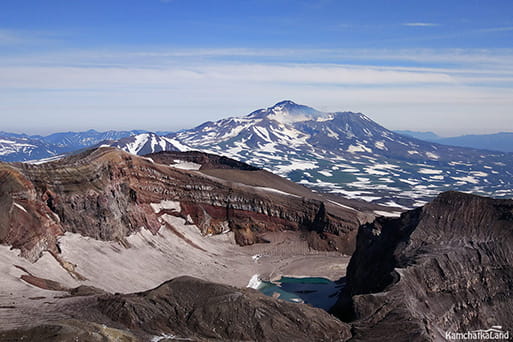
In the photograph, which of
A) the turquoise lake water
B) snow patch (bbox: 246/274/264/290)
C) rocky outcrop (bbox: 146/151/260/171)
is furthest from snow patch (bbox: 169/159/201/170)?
the turquoise lake water

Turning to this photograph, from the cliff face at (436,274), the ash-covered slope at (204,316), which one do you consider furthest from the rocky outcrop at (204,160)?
the ash-covered slope at (204,316)

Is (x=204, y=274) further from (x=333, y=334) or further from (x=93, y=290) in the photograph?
(x=333, y=334)

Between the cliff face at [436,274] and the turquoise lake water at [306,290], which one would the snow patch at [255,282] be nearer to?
the turquoise lake water at [306,290]

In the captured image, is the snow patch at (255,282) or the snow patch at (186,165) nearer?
the snow patch at (255,282)

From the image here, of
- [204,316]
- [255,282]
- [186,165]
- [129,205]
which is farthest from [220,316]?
[186,165]

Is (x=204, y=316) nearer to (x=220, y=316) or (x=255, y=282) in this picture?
(x=220, y=316)

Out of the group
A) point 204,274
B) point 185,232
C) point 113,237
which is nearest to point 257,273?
point 204,274
